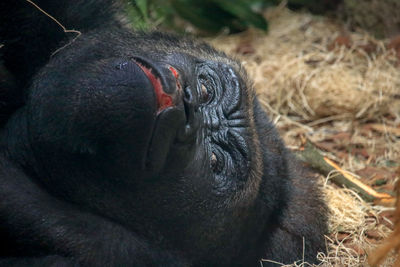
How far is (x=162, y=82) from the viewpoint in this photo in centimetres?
256

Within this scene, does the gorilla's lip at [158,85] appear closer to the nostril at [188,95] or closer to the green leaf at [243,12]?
the nostril at [188,95]

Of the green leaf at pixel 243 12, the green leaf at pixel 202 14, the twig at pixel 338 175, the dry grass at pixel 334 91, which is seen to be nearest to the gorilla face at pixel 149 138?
the dry grass at pixel 334 91

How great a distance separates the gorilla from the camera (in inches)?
102

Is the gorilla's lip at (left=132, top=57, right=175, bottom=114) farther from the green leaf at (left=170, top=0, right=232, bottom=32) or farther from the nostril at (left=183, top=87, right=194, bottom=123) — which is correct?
the green leaf at (left=170, top=0, right=232, bottom=32)

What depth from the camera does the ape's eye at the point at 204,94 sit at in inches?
121

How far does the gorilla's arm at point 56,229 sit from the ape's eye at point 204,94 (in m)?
0.75

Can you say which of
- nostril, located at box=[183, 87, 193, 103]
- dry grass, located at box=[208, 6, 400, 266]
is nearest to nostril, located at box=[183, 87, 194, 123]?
nostril, located at box=[183, 87, 193, 103]

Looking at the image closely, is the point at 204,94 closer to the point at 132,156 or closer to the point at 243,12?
the point at 132,156

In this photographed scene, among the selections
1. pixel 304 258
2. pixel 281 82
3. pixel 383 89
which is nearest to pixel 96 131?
pixel 304 258

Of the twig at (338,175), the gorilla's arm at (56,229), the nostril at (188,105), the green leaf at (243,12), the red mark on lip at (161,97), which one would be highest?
the red mark on lip at (161,97)

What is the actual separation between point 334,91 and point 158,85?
127 inches

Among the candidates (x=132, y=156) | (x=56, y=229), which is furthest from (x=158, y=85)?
(x=56, y=229)

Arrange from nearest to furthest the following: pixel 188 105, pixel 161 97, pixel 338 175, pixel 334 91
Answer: pixel 161 97 → pixel 188 105 → pixel 338 175 → pixel 334 91

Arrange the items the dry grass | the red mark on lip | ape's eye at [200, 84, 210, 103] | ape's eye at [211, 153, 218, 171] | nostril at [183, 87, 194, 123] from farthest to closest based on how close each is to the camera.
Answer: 1. the dry grass
2. ape's eye at [200, 84, 210, 103]
3. ape's eye at [211, 153, 218, 171]
4. nostril at [183, 87, 194, 123]
5. the red mark on lip
